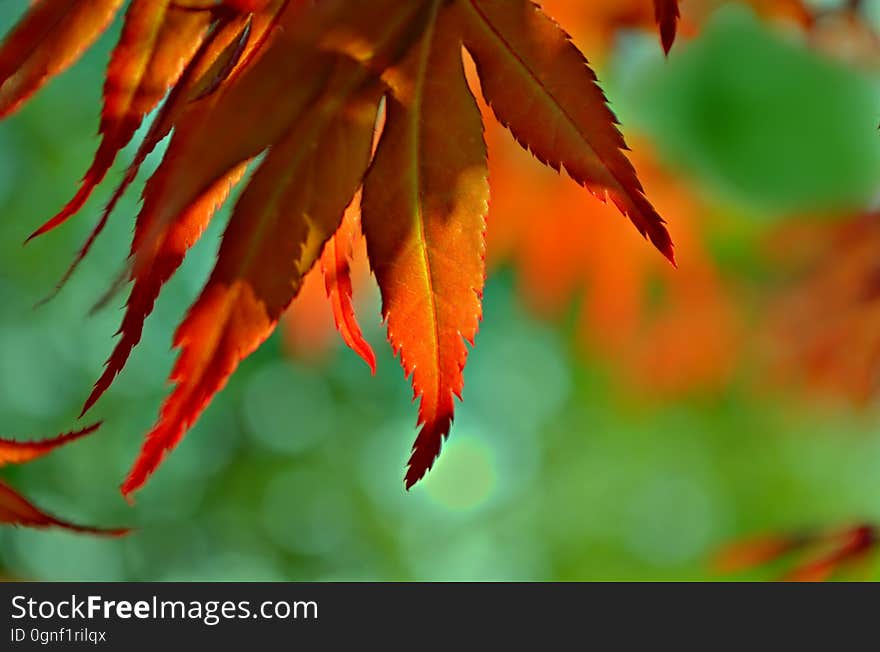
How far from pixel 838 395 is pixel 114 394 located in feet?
15.0

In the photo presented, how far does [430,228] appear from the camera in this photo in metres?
0.47

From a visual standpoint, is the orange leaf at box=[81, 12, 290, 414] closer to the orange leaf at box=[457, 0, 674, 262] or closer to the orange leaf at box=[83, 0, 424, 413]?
the orange leaf at box=[83, 0, 424, 413]

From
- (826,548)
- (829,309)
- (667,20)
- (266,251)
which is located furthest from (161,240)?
(829,309)

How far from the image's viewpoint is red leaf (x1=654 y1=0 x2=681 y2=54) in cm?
48

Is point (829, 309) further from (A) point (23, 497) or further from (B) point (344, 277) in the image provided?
(A) point (23, 497)

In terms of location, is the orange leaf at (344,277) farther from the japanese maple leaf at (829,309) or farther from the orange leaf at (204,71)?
the japanese maple leaf at (829,309)

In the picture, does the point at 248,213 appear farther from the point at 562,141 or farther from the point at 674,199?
the point at 674,199

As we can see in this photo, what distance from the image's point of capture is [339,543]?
225 inches

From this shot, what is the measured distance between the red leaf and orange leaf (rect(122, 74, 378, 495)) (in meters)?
0.17

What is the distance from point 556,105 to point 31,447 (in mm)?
373

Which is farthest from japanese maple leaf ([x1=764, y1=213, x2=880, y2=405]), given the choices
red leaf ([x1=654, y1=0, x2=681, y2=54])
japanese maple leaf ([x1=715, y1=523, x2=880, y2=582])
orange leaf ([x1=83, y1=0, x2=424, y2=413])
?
orange leaf ([x1=83, y1=0, x2=424, y2=413])

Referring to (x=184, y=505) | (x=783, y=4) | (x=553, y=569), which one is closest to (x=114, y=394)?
(x=184, y=505)

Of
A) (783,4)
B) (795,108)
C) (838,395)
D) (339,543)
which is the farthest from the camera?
(339,543)

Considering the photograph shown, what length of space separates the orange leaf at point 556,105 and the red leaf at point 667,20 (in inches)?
2.2
